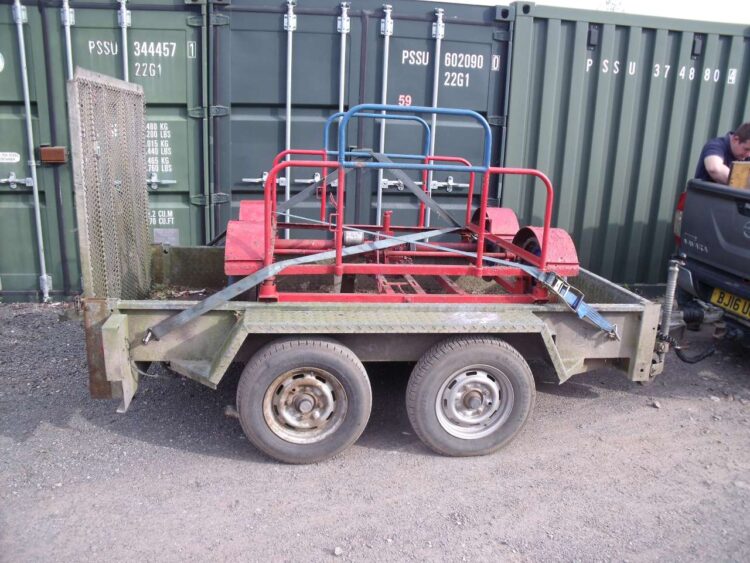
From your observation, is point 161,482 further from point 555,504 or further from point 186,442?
point 555,504

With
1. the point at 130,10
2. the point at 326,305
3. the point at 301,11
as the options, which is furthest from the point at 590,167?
the point at 130,10

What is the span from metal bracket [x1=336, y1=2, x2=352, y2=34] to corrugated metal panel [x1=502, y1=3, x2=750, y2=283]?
1594 millimetres

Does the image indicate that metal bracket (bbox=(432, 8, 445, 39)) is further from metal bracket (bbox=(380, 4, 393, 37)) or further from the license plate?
the license plate

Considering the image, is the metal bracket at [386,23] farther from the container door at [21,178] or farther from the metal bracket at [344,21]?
the container door at [21,178]

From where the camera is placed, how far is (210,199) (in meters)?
6.04

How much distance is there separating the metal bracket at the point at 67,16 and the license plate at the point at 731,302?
5.75 metres

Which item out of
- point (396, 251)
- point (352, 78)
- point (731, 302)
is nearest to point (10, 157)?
point (352, 78)

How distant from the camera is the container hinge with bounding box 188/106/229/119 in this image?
19.2ft

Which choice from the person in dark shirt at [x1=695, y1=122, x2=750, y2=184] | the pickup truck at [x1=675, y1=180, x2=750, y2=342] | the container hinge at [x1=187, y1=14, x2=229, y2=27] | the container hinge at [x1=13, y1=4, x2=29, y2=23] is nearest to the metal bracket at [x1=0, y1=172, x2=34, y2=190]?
the container hinge at [x1=13, y1=4, x2=29, y2=23]

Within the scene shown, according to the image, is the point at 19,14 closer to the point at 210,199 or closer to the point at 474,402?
the point at 210,199

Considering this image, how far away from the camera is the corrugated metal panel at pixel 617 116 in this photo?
623cm

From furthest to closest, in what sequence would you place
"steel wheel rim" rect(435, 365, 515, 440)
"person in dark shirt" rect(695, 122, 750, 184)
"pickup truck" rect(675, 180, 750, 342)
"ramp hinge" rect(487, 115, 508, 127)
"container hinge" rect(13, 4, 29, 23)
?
1. "ramp hinge" rect(487, 115, 508, 127)
2. "container hinge" rect(13, 4, 29, 23)
3. "person in dark shirt" rect(695, 122, 750, 184)
4. "pickup truck" rect(675, 180, 750, 342)
5. "steel wheel rim" rect(435, 365, 515, 440)

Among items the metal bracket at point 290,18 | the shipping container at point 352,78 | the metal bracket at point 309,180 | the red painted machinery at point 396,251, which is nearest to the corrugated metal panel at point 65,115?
Answer: the shipping container at point 352,78

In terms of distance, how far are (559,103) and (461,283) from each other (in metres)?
2.45
